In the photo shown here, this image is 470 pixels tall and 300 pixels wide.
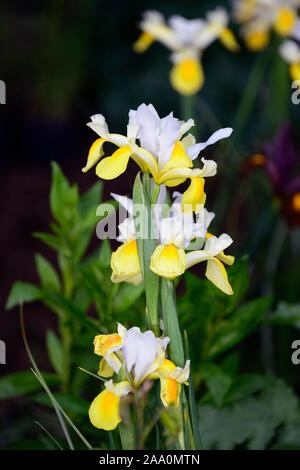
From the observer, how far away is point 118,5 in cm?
371

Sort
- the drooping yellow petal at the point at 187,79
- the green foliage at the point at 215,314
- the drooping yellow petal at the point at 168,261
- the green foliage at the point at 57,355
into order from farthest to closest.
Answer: the drooping yellow petal at the point at 187,79, the green foliage at the point at 57,355, the green foliage at the point at 215,314, the drooping yellow petal at the point at 168,261

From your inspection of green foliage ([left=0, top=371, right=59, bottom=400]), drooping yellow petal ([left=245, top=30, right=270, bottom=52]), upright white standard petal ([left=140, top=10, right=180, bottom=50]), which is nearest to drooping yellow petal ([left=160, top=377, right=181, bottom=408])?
green foliage ([left=0, top=371, right=59, bottom=400])

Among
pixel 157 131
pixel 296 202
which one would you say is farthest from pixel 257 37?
pixel 157 131

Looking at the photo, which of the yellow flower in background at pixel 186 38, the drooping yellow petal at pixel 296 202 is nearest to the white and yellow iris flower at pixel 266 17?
the yellow flower in background at pixel 186 38

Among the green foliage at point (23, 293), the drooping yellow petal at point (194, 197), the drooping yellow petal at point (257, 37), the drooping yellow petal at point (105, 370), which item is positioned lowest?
the drooping yellow petal at point (105, 370)

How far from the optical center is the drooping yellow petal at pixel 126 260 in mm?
684

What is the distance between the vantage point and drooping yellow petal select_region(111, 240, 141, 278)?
2.24 ft

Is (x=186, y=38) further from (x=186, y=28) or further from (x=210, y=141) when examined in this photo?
(x=210, y=141)

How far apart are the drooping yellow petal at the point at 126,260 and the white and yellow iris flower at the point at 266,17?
4.35 ft

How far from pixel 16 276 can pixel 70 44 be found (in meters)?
1.66

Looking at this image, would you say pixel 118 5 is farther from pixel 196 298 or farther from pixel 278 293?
pixel 196 298

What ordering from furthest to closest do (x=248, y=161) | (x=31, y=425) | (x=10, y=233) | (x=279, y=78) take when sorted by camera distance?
1. (x=10, y=233)
2. (x=279, y=78)
3. (x=248, y=161)
4. (x=31, y=425)

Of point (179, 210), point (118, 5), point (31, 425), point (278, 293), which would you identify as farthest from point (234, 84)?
point (179, 210)

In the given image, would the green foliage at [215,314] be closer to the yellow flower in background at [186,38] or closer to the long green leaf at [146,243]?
the long green leaf at [146,243]
